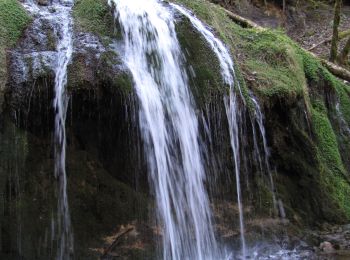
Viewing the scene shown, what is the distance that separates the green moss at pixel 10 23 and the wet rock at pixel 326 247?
13.7 ft

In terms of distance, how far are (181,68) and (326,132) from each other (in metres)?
3.19

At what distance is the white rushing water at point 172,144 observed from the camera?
5406 millimetres

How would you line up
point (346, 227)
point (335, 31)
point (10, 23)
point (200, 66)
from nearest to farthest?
1. point (10, 23)
2. point (200, 66)
3. point (346, 227)
4. point (335, 31)

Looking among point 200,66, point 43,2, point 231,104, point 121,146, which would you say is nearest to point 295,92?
point 231,104

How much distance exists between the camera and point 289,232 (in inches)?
245

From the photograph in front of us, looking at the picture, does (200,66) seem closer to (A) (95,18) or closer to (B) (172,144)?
(B) (172,144)

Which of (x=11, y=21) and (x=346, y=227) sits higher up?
(x=11, y=21)

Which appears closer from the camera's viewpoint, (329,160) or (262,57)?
(262,57)

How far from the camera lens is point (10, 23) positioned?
5789 millimetres

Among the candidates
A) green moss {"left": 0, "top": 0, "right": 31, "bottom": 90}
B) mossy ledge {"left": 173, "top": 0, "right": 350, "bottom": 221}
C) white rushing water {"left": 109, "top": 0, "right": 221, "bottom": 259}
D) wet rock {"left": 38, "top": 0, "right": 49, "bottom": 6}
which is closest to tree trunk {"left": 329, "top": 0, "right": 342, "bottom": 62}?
mossy ledge {"left": 173, "top": 0, "right": 350, "bottom": 221}

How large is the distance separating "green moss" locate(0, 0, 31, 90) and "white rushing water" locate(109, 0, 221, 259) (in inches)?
48.7

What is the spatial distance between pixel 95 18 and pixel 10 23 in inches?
41.4

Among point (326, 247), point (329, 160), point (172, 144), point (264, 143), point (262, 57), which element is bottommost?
point (326, 247)

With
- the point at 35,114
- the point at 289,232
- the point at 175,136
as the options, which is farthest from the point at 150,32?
the point at 289,232
